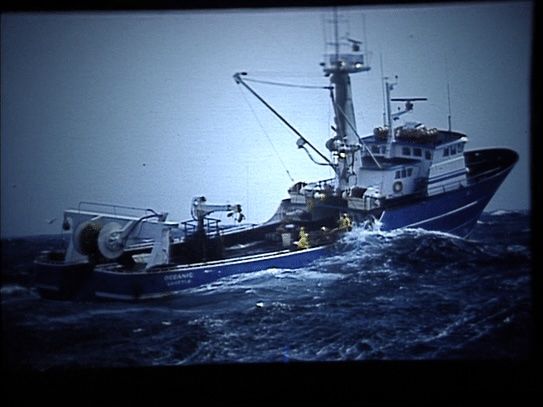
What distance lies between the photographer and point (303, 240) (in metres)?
3.41

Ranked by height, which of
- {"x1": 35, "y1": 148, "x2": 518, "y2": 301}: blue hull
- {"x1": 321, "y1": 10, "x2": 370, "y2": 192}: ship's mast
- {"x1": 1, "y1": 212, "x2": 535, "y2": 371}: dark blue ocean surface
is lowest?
{"x1": 1, "y1": 212, "x2": 535, "y2": 371}: dark blue ocean surface

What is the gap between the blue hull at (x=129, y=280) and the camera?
3.22 meters

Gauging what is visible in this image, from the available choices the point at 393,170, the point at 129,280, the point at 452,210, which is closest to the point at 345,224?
the point at 393,170

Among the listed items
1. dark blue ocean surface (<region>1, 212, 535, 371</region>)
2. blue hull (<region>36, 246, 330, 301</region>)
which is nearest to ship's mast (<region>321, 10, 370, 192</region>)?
dark blue ocean surface (<region>1, 212, 535, 371</region>)

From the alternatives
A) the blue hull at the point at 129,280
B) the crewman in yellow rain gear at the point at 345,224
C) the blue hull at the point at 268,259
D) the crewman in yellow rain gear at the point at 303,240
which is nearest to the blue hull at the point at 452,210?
the blue hull at the point at 268,259

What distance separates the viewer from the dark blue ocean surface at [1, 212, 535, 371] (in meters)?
3.24

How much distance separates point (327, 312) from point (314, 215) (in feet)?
1.90

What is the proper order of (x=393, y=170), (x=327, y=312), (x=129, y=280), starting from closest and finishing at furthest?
(x=129, y=280) → (x=327, y=312) → (x=393, y=170)

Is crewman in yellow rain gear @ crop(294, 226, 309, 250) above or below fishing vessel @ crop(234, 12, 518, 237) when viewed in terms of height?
below

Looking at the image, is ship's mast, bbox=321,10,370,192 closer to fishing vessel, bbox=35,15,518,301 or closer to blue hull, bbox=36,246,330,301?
fishing vessel, bbox=35,15,518,301

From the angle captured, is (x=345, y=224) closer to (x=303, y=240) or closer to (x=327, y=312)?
(x=303, y=240)

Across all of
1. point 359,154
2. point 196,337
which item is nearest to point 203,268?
point 196,337

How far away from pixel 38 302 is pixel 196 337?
0.92 metres

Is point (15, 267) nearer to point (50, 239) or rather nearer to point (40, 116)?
point (50, 239)
